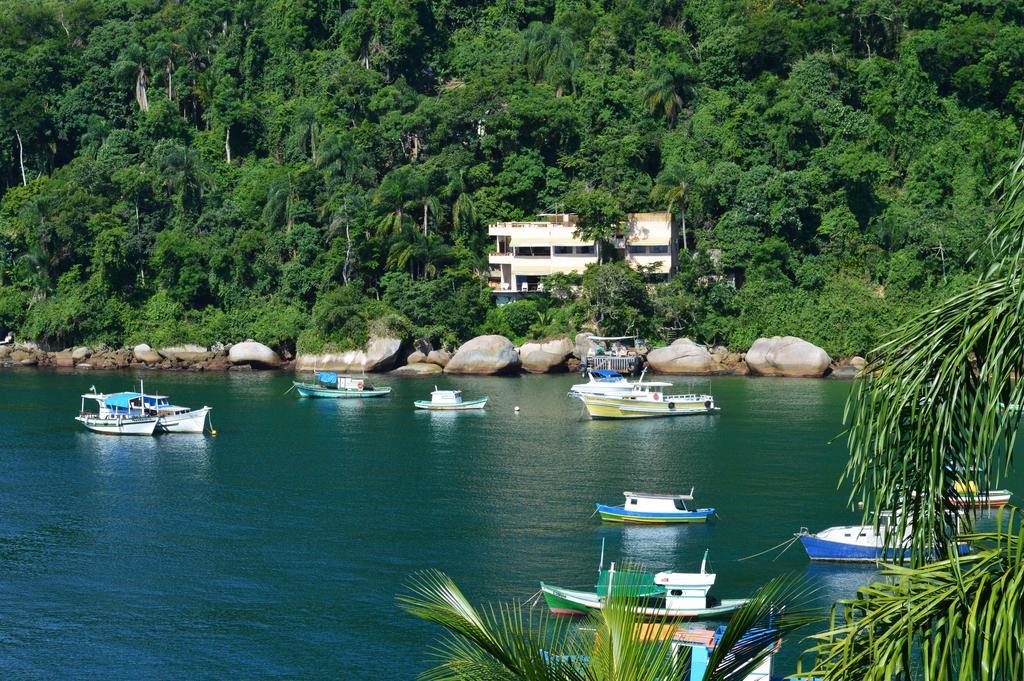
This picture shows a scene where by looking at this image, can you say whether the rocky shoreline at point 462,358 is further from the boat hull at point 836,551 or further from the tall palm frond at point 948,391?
the tall palm frond at point 948,391

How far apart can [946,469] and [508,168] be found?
7356 centimetres

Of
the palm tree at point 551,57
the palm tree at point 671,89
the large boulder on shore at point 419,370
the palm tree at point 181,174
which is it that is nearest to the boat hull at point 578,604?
the large boulder on shore at point 419,370

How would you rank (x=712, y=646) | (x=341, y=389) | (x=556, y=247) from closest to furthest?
(x=712, y=646) → (x=341, y=389) → (x=556, y=247)

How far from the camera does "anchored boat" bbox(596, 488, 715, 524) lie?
36.1 metres

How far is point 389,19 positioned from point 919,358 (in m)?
87.7

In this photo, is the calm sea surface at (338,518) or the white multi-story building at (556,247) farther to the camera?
the white multi-story building at (556,247)

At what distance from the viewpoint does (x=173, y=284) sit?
258ft

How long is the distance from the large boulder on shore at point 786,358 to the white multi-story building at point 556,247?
872cm

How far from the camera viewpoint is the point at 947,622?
5.56 m

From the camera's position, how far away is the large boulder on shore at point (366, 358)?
72.1m

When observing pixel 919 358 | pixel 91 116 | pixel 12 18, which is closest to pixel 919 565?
pixel 919 358

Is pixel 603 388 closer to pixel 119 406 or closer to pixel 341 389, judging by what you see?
pixel 341 389

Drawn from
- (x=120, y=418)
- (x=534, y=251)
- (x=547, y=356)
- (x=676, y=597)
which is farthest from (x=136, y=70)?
(x=676, y=597)

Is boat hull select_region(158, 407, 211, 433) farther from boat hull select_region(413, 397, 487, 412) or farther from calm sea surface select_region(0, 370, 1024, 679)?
boat hull select_region(413, 397, 487, 412)
